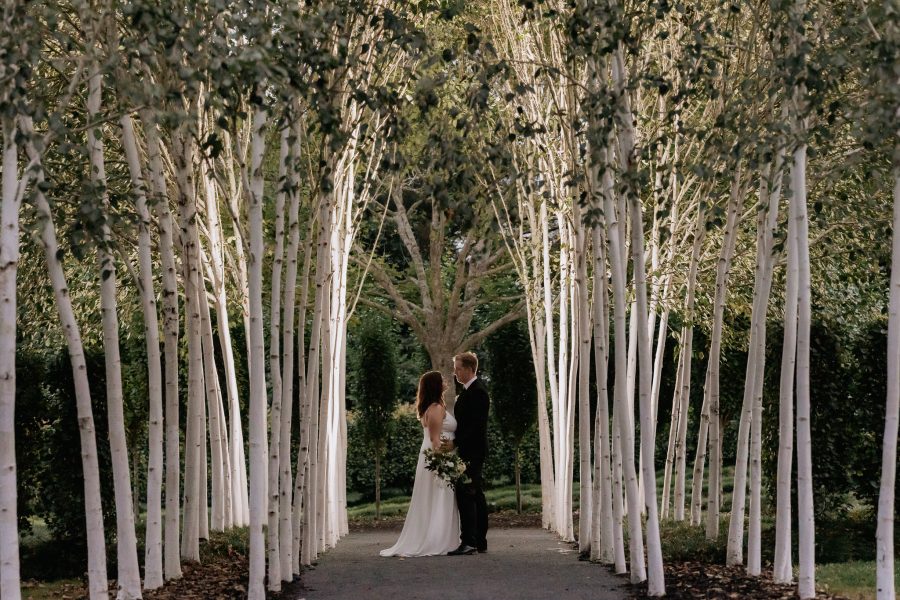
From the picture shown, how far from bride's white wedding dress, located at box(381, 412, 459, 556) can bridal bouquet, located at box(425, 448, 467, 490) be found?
0.24 m

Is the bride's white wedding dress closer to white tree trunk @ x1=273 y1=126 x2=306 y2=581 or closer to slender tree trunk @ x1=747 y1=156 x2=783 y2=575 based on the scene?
white tree trunk @ x1=273 y1=126 x2=306 y2=581

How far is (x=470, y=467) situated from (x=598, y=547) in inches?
68.3

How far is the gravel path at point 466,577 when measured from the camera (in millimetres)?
8727

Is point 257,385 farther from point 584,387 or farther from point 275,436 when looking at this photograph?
point 584,387

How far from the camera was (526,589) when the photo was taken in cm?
895

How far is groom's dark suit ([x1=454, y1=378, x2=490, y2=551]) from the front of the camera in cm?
1202

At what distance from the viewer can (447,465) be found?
11.7m

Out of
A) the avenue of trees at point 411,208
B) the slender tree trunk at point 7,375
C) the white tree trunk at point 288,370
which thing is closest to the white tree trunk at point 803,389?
the avenue of trees at point 411,208

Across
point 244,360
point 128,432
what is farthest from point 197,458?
point 244,360

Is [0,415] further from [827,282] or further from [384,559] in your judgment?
[827,282]

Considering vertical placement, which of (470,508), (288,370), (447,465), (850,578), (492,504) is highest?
(288,370)

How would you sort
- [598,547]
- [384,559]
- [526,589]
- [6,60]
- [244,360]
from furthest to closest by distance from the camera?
[244,360]
[384,559]
[598,547]
[526,589]
[6,60]

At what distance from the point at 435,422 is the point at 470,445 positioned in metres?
0.44

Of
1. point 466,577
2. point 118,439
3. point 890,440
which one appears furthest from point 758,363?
point 118,439
